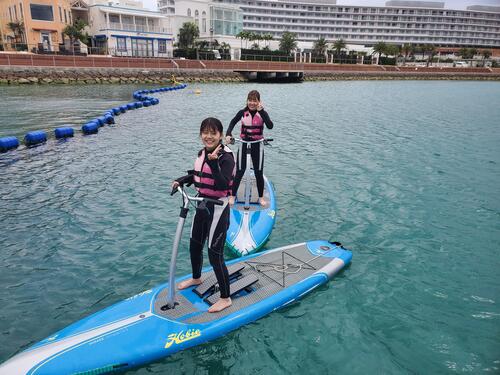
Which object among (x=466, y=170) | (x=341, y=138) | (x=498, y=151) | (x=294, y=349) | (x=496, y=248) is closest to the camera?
(x=294, y=349)

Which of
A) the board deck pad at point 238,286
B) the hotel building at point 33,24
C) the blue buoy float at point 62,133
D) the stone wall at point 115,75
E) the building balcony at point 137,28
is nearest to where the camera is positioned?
the board deck pad at point 238,286

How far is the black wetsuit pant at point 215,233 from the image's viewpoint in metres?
5.17

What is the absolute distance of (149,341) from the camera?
495 cm

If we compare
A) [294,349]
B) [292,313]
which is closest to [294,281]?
[292,313]

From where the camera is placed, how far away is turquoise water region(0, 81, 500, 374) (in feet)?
17.9

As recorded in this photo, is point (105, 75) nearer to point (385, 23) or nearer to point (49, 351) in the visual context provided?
point (49, 351)

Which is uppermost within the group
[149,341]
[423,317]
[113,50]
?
[113,50]

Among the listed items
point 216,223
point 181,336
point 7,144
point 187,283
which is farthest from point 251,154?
point 7,144

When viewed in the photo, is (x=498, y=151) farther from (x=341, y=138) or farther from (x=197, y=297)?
(x=197, y=297)

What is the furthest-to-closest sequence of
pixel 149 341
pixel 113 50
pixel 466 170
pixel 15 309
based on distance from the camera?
pixel 113 50 → pixel 466 170 → pixel 15 309 → pixel 149 341

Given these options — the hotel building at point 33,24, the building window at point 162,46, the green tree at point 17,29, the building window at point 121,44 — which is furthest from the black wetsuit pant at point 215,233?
the building window at point 162,46

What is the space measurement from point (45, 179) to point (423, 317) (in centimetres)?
A: 1207

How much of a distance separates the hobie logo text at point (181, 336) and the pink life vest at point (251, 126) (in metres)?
5.26

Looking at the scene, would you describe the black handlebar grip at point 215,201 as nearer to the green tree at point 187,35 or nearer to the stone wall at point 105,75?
the stone wall at point 105,75
